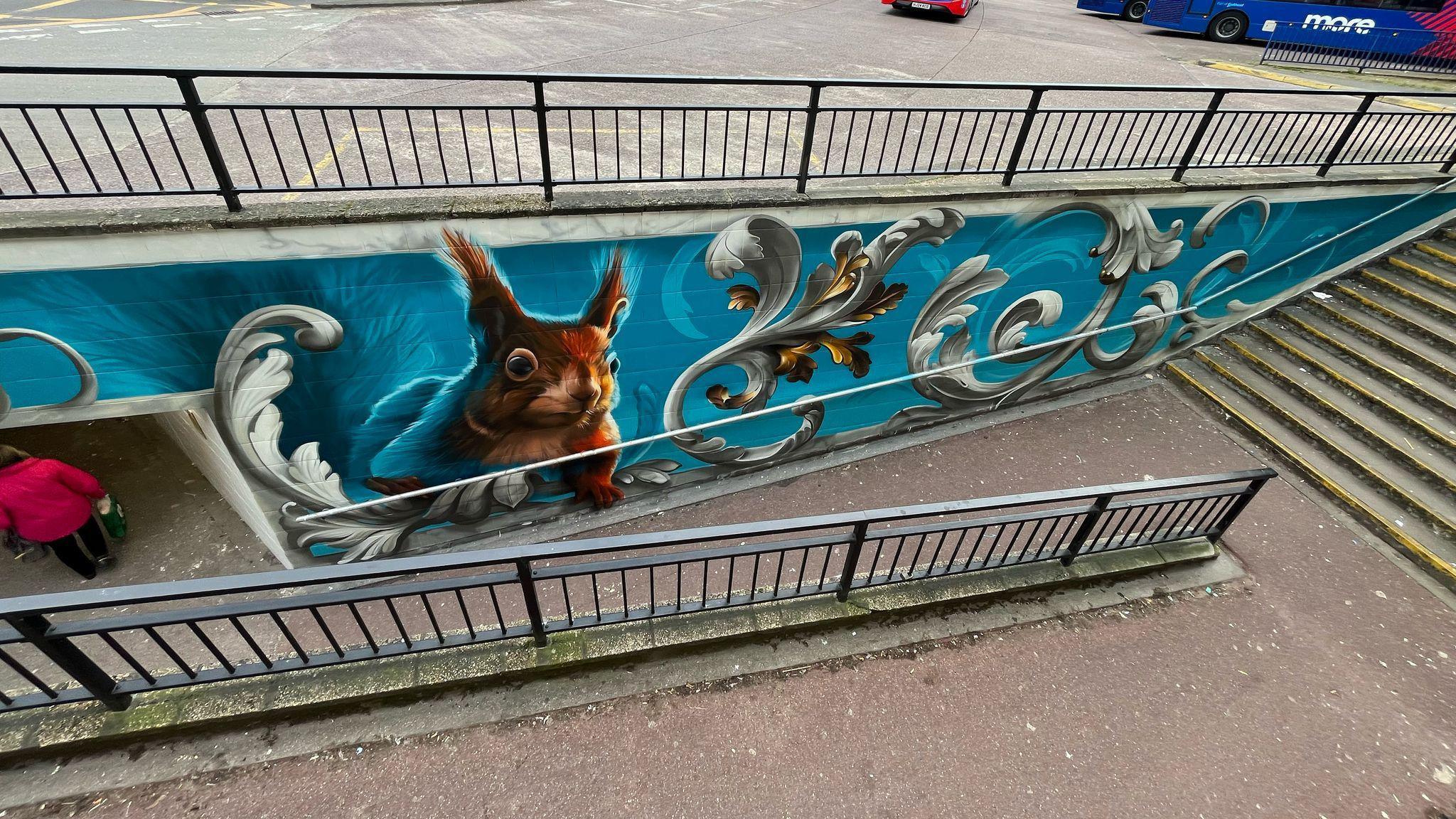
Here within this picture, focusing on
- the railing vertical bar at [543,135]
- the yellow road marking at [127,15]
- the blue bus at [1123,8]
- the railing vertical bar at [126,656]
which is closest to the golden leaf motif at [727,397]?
the railing vertical bar at [543,135]

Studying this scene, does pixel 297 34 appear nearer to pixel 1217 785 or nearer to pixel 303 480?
pixel 303 480

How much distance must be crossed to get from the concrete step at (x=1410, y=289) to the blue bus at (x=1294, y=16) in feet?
29.3

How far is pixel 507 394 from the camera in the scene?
5508 millimetres

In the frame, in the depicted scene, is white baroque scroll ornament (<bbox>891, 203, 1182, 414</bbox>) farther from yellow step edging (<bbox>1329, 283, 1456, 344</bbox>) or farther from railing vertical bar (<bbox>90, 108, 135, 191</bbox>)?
railing vertical bar (<bbox>90, 108, 135, 191</bbox>)

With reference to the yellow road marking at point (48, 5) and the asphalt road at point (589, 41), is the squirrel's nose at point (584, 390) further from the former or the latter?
the yellow road marking at point (48, 5)

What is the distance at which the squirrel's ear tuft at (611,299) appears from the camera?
502 centimetres

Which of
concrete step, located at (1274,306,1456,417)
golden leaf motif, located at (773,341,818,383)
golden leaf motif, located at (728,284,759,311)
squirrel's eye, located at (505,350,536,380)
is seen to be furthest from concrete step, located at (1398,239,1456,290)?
squirrel's eye, located at (505,350,536,380)

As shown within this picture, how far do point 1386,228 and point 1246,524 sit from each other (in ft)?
15.9

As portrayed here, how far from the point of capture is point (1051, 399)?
7.70m

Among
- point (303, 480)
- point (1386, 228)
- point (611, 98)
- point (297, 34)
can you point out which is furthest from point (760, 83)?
point (297, 34)

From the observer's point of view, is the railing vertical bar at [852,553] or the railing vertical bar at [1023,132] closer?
the railing vertical bar at [852,553]

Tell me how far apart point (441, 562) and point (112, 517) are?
5578 millimetres

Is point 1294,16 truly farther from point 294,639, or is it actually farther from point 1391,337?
point 294,639

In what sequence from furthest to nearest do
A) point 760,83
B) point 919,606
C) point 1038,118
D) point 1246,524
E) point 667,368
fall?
point 1038,118 < point 667,368 < point 1246,524 < point 760,83 < point 919,606
